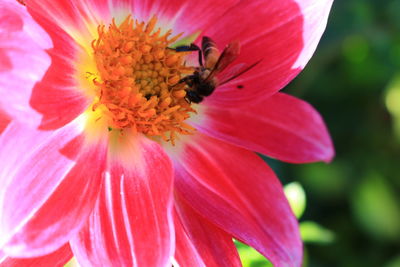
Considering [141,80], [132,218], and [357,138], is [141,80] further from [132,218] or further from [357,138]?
[357,138]

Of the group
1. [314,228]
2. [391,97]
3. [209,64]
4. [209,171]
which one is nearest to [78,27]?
[209,64]

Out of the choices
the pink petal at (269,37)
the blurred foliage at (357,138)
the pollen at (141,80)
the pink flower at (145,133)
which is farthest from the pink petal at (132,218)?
the blurred foliage at (357,138)

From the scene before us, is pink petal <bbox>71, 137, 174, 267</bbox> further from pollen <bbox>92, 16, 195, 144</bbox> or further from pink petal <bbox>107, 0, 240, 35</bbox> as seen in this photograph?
pink petal <bbox>107, 0, 240, 35</bbox>

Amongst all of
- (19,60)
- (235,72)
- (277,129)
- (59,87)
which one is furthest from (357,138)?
(19,60)

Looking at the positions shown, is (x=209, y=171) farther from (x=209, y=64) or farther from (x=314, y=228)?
(x=314, y=228)

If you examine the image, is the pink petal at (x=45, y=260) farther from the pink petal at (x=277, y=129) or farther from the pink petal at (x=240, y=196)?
the pink petal at (x=277, y=129)

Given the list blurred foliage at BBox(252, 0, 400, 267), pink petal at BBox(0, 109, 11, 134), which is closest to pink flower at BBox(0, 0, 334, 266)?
pink petal at BBox(0, 109, 11, 134)
